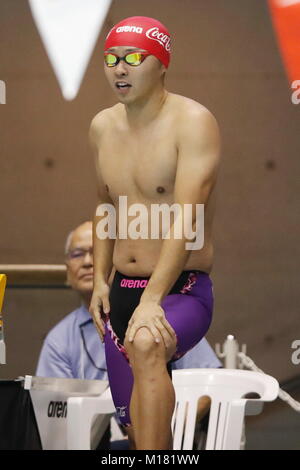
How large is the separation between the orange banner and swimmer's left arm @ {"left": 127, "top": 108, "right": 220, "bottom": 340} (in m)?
1.08

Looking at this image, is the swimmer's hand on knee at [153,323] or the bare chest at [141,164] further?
the bare chest at [141,164]

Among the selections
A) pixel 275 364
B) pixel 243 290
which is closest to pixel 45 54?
pixel 243 290

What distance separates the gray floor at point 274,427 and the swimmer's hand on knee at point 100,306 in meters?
1.13

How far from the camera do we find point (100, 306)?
89.9 inches

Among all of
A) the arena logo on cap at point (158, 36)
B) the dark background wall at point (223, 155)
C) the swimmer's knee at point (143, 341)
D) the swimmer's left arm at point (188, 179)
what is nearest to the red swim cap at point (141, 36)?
the arena logo on cap at point (158, 36)

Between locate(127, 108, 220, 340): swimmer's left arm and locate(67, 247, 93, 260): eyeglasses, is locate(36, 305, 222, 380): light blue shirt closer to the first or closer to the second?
locate(67, 247, 93, 260): eyeglasses

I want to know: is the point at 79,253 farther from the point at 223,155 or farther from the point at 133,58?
the point at 133,58

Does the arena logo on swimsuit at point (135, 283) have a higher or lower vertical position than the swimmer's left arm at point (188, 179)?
lower

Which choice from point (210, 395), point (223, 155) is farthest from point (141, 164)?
point (223, 155)

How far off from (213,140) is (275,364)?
1339 millimetres

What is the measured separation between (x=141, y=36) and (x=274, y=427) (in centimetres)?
163

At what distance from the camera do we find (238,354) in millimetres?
3123

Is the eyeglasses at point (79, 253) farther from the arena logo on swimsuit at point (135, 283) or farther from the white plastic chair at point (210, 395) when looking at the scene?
the arena logo on swimsuit at point (135, 283)

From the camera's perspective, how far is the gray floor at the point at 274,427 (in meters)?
3.22
